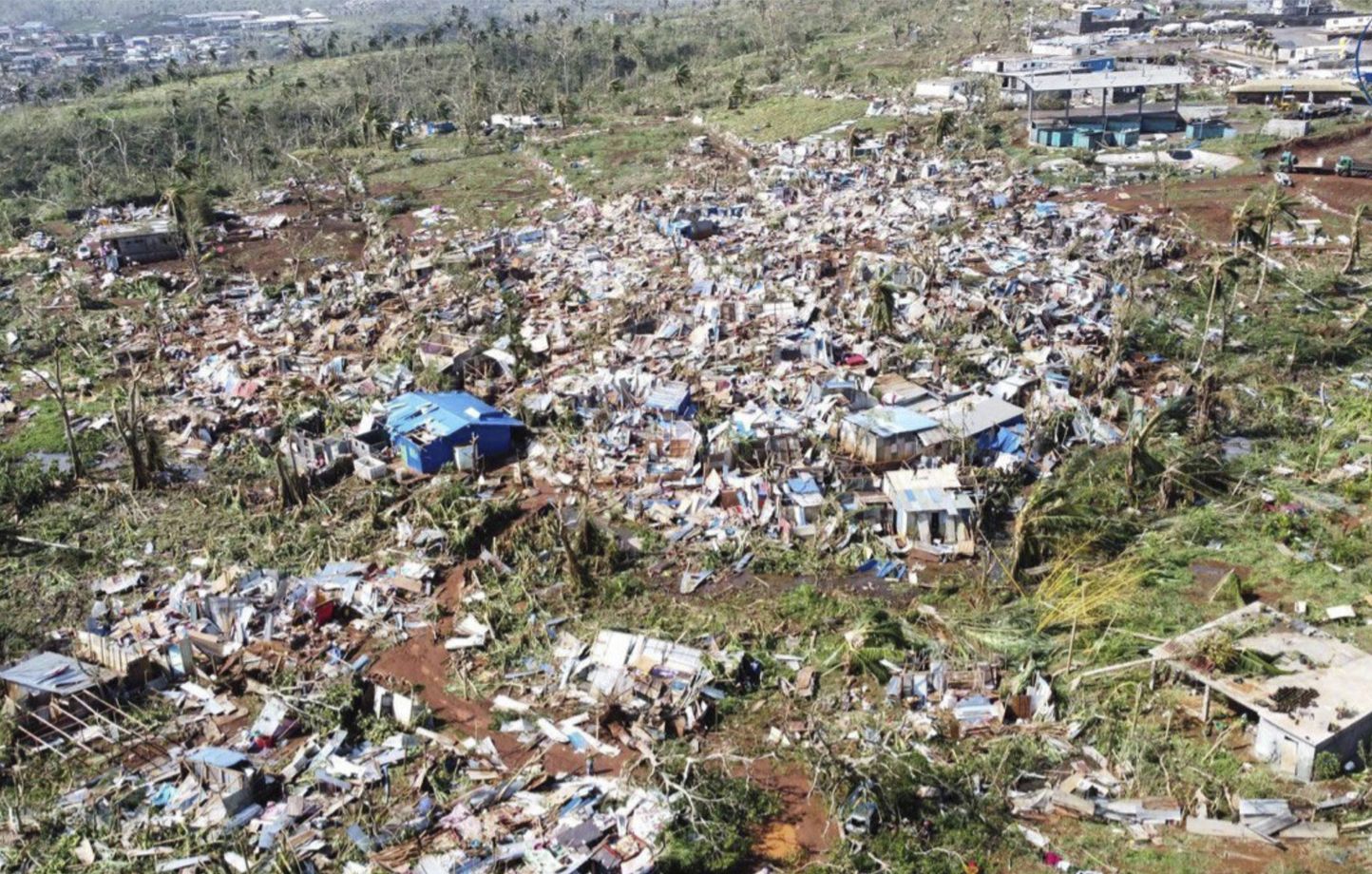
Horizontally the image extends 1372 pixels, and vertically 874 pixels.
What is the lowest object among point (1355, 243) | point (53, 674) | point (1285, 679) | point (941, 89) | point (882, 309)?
point (53, 674)

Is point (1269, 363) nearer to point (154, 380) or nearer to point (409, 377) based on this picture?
point (409, 377)

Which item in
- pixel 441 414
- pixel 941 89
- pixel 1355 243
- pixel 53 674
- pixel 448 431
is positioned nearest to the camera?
pixel 53 674

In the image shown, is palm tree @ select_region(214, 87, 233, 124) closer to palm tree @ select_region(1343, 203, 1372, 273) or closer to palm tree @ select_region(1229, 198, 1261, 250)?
palm tree @ select_region(1229, 198, 1261, 250)

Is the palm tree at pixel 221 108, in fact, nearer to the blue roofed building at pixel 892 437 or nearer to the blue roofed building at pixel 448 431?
the blue roofed building at pixel 448 431

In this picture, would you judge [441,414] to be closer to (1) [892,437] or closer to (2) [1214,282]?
(1) [892,437]

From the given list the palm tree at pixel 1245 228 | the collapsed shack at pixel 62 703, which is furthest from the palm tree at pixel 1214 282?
the collapsed shack at pixel 62 703

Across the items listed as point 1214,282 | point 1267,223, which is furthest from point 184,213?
point 1267,223

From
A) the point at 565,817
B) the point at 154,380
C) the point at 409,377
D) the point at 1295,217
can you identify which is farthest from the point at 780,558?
the point at 1295,217
